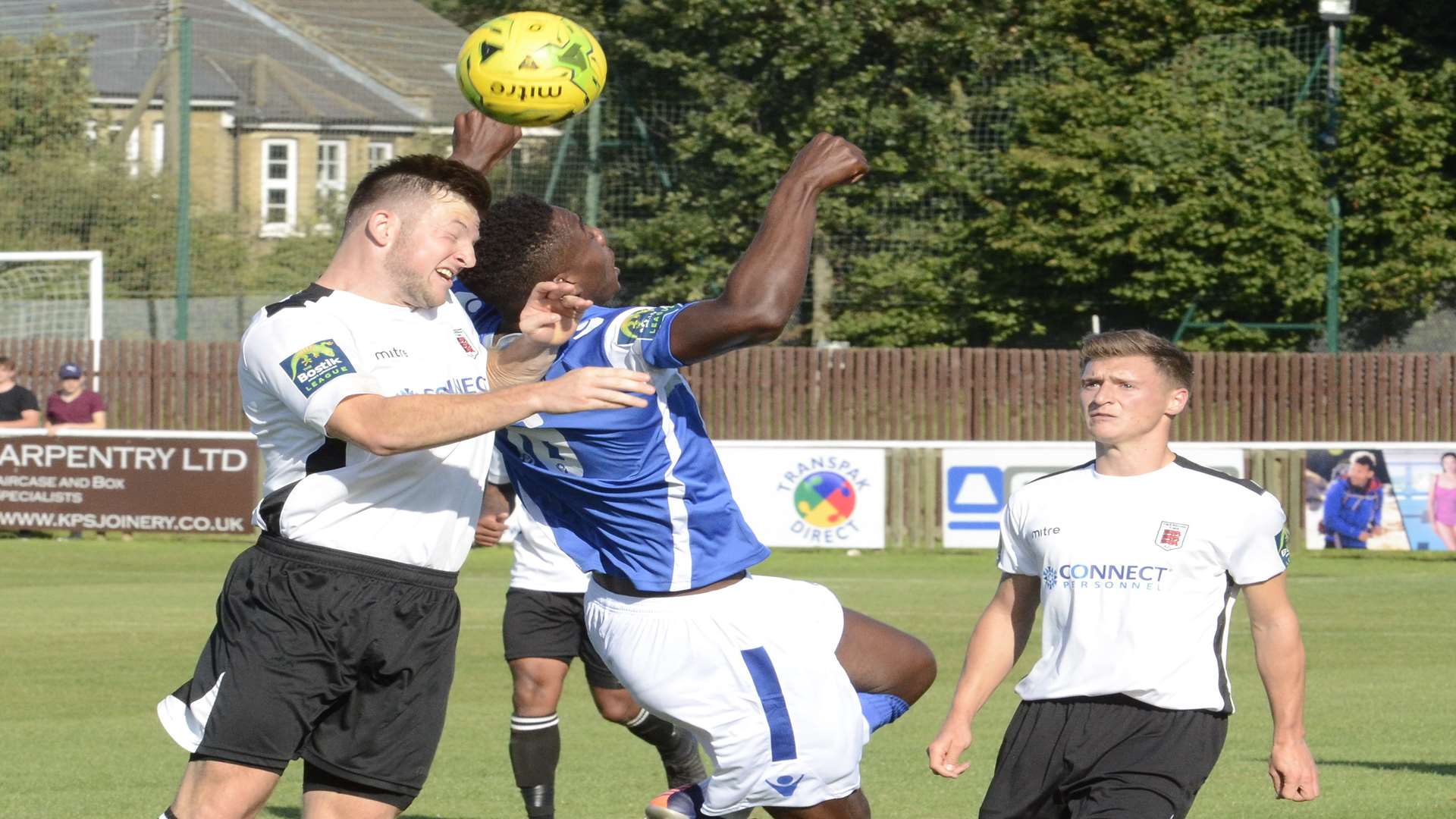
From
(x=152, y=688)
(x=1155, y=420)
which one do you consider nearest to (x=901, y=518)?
(x=152, y=688)

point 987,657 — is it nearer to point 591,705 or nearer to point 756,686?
point 756,686

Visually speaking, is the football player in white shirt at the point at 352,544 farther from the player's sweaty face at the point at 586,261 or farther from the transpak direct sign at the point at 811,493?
the transpak direct sign at the point at 811,493

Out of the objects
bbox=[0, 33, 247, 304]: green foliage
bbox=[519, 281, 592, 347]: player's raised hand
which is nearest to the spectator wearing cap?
bbox=[0, 33, 247, 304]: green foliage

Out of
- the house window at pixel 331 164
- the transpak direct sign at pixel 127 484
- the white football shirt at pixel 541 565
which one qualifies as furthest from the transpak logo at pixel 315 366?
the house window at pixel 331 164

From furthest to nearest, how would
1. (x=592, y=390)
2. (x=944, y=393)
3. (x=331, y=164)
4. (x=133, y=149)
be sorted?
(x=331, y=164), (x=133, y=149), (x=944, y=393), (x=592, y=390)

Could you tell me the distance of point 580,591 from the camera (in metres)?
7.14

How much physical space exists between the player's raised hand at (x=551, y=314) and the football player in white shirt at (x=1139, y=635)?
53.6 inches

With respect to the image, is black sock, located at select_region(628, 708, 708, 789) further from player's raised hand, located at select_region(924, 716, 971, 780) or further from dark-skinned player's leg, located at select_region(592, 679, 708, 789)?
player's raised hand, located at select_region(924, 716, 971, 780)

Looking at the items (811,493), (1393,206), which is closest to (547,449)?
(811,493)

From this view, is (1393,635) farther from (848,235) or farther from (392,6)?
(392,6)

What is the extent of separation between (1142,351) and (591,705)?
6.49m

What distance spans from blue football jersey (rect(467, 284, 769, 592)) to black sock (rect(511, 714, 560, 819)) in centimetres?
216

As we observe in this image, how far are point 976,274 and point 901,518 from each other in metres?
11.6

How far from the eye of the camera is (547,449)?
15.7 feet
